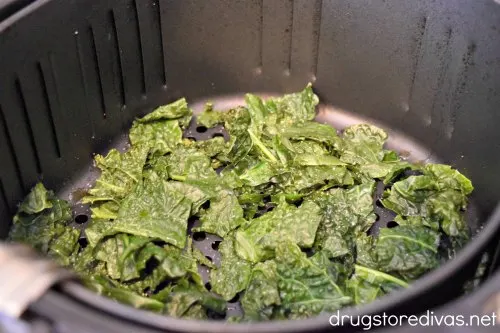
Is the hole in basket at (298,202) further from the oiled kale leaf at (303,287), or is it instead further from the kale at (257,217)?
the oiled kale leaf at (303,287)

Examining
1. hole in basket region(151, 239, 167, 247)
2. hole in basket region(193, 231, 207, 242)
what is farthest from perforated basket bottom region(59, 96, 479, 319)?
hole in basket region(151, 239, 167, 247)

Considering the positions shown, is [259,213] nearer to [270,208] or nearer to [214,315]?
[270,208]

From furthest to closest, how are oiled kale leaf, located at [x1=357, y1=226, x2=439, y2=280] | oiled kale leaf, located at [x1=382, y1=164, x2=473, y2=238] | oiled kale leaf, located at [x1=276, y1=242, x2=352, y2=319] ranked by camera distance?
1. oiled kale leaf, located at [x1=382, y1=164, x2=473, y2=238]
2. oiled kale leaf, located at [x1=357, y1=226, x2=439, y2=280]
3. oiled kale leaf, located at [x1=276, y1=242, x2=352, y2=319]

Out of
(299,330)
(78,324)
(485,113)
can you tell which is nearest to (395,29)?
(485,113)

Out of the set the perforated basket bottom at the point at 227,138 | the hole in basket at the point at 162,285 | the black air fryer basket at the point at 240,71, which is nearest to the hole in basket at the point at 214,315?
the perforated basket bottom at the point at 227,138

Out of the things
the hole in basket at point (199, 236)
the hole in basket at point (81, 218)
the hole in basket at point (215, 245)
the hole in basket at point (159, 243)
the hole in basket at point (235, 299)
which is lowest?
the hole in basket at point (235, 299)

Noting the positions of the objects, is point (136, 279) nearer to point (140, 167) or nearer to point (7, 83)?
point (140, 167)

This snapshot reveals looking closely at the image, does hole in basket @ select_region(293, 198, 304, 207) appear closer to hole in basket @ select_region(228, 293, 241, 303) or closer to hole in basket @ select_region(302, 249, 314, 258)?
hole in basket @ select_region(302, 249, 314, 258)
